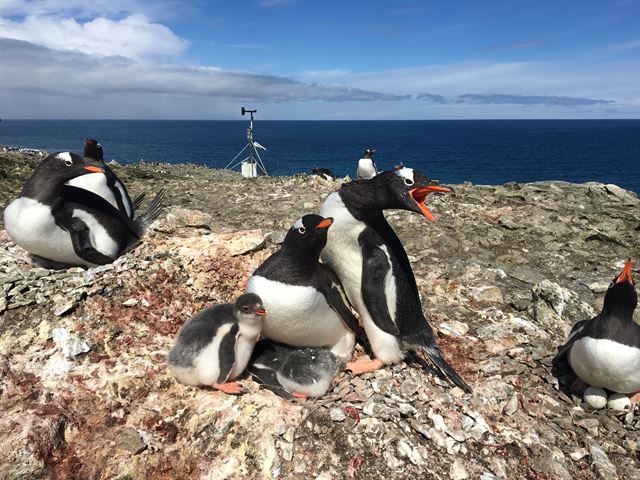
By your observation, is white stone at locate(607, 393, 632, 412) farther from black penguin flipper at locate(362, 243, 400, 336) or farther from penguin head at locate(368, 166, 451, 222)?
penguin head at locate(368, 166, 451, 222)

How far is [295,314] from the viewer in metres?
4.37

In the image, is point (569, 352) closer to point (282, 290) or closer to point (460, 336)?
point (460, 336)

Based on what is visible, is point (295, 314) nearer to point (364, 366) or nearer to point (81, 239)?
point (364, 366)

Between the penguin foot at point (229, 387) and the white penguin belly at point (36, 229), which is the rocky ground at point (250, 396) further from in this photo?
the white penguin belly at point (36, 229)

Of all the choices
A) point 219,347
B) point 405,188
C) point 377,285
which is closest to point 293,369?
point 219,347

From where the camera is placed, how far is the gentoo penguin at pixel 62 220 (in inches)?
222

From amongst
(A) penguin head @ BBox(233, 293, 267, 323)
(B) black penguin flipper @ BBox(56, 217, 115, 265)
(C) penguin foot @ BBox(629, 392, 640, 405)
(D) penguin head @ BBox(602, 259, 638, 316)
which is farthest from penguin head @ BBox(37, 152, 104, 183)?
(C) penguin foot @ BBox(629, 392, 640, 405)

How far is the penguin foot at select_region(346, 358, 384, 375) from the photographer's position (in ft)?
15.4

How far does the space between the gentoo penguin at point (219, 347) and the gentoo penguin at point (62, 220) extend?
2.35 meters

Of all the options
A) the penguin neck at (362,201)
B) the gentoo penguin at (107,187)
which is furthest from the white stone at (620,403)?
the gentoo penguin at (107,187)

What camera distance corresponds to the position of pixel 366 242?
4.74m

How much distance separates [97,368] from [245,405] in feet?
5.10

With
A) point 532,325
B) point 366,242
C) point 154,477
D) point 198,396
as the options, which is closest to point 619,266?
point 532,325

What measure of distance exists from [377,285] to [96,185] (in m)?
4.67
